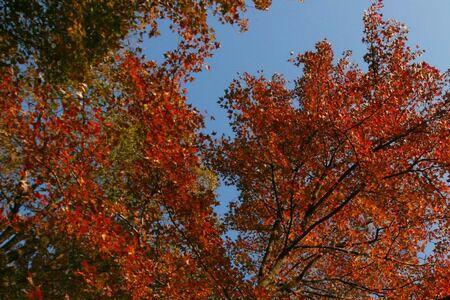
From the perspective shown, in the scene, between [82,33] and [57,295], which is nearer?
[82,33]

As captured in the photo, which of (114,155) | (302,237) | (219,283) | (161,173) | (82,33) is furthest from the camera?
(114,155)

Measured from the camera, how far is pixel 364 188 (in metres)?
12.5

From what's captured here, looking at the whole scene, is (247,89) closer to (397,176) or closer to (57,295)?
(397,176)

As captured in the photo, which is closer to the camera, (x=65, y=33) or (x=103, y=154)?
(x=65, y=33)

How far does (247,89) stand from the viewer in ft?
48.8

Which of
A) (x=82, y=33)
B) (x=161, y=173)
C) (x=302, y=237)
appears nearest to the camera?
(x=82, y=33)

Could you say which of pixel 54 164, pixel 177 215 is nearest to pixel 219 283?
pixel 177 215

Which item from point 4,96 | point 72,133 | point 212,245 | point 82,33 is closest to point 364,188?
point 212,245

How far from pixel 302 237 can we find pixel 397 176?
3.85 m

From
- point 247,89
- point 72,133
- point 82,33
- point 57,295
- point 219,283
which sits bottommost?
point 57,295

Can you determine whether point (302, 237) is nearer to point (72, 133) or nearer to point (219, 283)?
point (219, 283)

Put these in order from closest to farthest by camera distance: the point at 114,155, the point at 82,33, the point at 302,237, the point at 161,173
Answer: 1. the point at 82,33
2. the point at 161,173
3. the point at 302,237
4. the point at 114,155

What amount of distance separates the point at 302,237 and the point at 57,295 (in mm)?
7798

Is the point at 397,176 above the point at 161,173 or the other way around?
above
